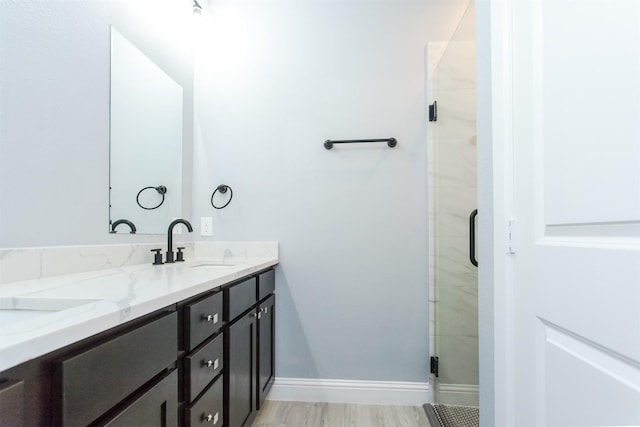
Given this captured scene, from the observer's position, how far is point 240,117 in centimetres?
195

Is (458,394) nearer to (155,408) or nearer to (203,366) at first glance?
(203,366)

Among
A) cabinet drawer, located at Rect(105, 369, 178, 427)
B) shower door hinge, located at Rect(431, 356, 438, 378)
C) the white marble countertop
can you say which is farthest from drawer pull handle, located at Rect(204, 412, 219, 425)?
shower door hinge, located at Rect(431, 356, 438, 378)

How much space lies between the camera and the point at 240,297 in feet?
4.26

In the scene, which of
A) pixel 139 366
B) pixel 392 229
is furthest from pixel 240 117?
pixel 139 366

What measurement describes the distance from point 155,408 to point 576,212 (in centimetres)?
105

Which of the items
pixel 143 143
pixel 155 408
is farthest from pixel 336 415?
pixel 143 143

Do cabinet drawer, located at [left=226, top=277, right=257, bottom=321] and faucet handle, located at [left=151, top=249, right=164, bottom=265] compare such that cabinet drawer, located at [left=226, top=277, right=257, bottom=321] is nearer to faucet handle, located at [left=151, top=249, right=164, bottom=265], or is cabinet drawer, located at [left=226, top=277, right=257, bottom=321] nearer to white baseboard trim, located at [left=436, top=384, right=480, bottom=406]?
faucet handle, located at [left=151, top=249, right=164, bottom=265]

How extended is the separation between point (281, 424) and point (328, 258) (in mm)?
921

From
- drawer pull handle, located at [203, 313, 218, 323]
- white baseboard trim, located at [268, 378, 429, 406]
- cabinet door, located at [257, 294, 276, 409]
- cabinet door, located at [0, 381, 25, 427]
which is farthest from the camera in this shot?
white baseboard trim, located at [268, 378, 429, 406]

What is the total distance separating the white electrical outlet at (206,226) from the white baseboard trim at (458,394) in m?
1.66

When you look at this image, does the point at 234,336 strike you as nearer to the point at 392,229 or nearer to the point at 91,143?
the point at 91,143

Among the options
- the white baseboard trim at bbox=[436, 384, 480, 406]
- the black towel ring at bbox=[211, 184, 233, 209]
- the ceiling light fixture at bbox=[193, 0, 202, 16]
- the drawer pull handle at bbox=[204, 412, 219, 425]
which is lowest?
the white baseboard trim at bbox=[436, 384, 480, 406]

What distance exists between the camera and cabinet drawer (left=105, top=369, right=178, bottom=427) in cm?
63

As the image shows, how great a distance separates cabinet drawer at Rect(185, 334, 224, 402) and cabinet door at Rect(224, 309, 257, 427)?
7cm
